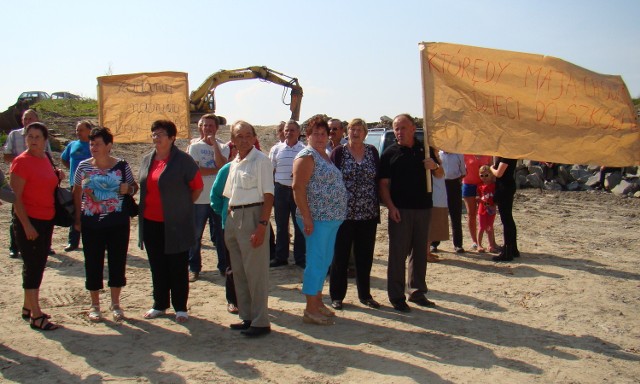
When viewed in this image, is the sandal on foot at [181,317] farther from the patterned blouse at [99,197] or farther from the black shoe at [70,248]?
the black shoe at [70,248]

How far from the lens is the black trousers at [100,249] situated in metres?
5.65

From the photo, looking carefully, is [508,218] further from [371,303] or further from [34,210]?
[34,210]

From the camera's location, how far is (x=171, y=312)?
609 centimetres

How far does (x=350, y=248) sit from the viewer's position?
6129 millimetres

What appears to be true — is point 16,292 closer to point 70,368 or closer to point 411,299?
point 70,368

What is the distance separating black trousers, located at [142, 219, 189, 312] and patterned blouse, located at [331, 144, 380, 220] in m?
1.66

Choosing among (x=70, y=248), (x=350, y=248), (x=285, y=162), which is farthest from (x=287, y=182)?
(x=70, y=248)

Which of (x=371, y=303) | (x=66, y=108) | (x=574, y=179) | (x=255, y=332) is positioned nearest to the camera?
(x=255, y=332)

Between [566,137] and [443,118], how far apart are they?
1.21 metres

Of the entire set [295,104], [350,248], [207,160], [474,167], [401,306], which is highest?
[295,104]

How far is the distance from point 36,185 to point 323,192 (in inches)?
101

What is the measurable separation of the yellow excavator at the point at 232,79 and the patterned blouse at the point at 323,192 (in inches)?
672

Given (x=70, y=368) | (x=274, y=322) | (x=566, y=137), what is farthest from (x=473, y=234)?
(x=70, y=368)

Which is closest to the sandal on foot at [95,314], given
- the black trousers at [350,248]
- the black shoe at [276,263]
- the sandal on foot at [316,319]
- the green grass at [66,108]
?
the sandal on foot at [316,319]
